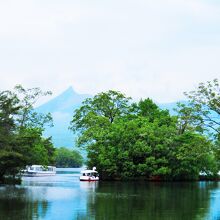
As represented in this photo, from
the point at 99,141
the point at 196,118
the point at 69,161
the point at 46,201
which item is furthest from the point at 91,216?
the point at 69,161

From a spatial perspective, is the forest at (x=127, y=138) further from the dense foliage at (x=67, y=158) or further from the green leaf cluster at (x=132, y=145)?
the dense foliage at (x=67, y=158)

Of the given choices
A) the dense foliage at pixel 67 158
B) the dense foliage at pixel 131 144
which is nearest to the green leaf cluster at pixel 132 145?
the dense foliage at pixel 131 144

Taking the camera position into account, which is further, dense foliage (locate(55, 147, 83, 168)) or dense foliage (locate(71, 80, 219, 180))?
dense foliage (locate(55, 147, 83, 168))

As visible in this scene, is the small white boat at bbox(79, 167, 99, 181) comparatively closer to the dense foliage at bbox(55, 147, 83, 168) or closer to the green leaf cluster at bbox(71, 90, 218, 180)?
the green leaf cluster at bbox(71, 90, 218, 180)

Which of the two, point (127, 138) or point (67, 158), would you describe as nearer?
point (127, 138)

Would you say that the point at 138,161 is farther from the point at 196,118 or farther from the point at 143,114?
the point at 196,118

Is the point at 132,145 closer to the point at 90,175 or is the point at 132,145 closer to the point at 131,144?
the point at 131,144

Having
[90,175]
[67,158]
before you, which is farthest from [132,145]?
[67,158]

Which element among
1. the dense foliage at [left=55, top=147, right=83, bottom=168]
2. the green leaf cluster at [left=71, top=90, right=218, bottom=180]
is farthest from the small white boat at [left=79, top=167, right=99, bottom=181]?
the dense foliage at [left=55, top=147, right=83, bottom=168]

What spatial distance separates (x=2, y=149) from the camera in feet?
147

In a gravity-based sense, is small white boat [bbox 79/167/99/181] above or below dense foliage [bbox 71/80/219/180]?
below

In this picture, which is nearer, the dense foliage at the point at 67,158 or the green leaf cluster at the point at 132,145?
the green leaf cluster at the point at 132,145

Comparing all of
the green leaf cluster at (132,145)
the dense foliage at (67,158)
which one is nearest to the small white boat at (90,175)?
the green leaf cluster at (132,145)

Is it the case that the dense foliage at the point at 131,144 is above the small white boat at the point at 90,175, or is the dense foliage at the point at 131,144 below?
above
